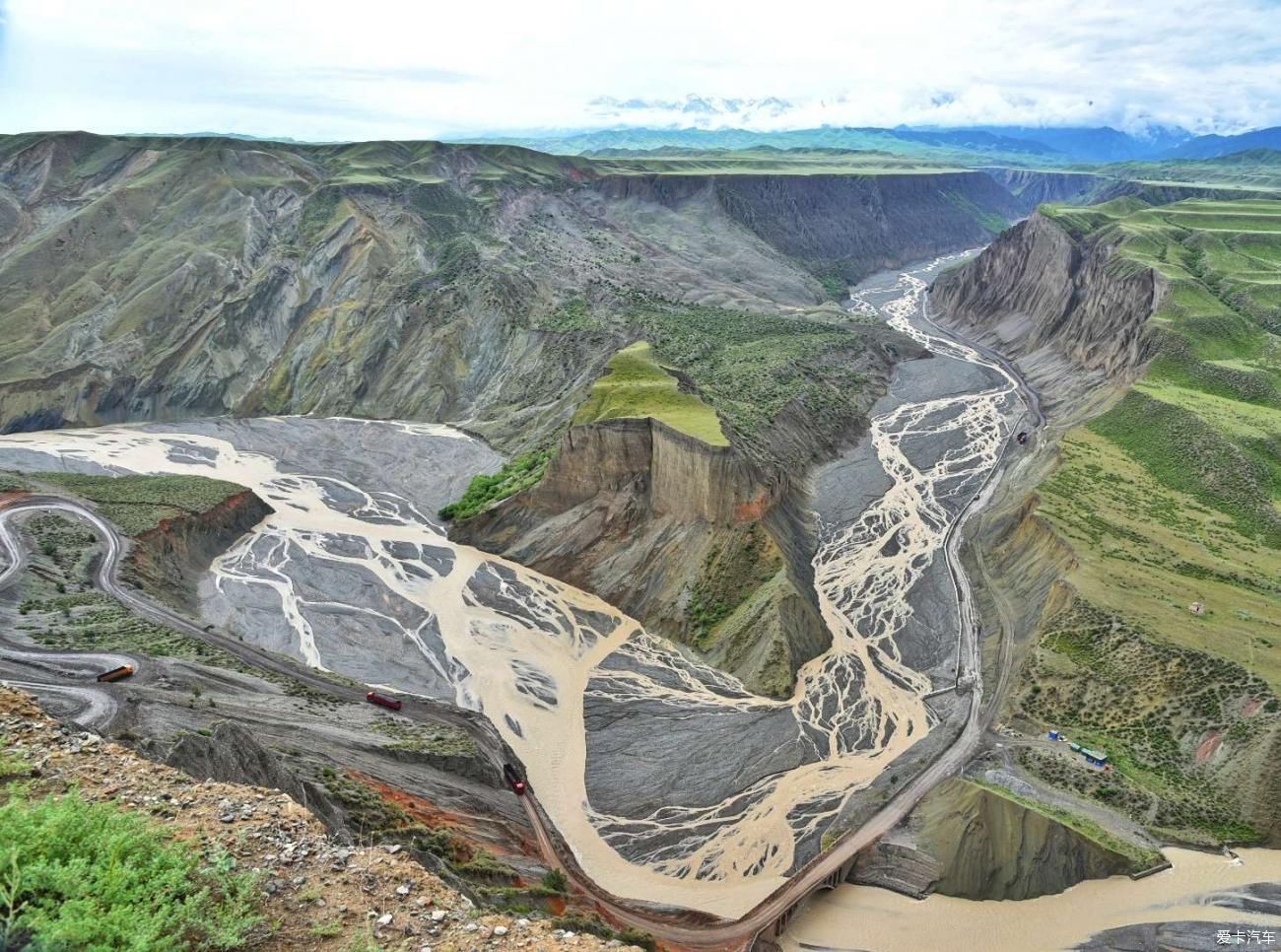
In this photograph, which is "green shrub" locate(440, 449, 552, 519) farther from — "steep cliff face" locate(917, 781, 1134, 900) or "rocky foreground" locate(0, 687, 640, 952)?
"rocky foreground" locate(0, 687, 640, 952)

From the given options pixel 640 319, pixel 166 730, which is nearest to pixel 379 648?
pixel 166 730

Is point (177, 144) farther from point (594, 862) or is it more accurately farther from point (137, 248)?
point (594, 862)

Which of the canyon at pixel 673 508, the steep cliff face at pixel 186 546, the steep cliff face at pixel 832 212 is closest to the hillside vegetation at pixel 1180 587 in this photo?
the canyon at pixel 673 508

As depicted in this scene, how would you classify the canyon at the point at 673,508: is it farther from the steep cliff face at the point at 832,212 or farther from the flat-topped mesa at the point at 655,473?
the steep cliff face at the point at 832,212

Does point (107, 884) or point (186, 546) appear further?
point (186, 546)

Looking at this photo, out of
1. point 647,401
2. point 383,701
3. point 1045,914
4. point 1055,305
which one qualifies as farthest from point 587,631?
point 1055,305

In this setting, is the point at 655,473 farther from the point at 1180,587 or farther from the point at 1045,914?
the point at 1045,914
